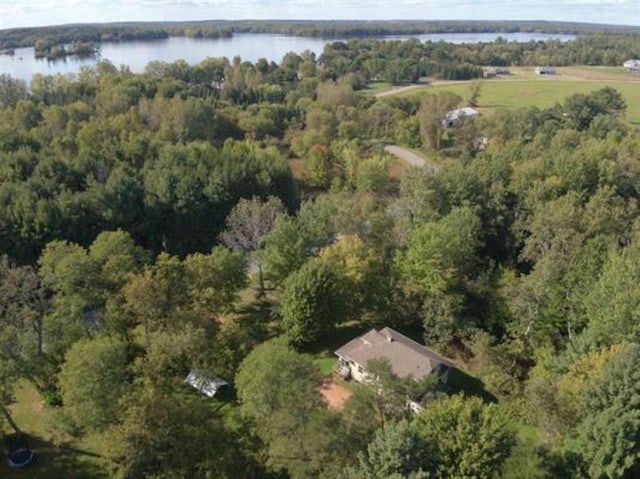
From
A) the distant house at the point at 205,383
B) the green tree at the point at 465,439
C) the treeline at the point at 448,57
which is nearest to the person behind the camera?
the green tree at the point at 465,439

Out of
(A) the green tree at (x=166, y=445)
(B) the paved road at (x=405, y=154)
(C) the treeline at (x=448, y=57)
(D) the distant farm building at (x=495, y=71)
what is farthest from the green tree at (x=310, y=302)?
(D) the distant farm building at (x=495, y=71)

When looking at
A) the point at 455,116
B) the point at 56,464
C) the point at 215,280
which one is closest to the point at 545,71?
the point at 455,116

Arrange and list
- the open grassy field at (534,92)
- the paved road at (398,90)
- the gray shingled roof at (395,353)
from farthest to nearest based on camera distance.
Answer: the paved road at (398,90) → the open grassy field at (534,92) → the gray shingled roof at (395,353)

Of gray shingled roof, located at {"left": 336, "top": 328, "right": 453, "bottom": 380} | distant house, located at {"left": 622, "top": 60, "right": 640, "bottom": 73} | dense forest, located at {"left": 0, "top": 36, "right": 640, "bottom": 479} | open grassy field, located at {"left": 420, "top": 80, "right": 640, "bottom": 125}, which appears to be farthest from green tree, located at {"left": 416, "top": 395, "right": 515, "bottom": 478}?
distant house, located at {"left": 622, "top": 60, "right": 640, "bottom": 73}

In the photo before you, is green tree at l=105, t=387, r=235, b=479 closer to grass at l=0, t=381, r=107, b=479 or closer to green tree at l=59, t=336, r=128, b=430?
green tree at l=59, t=336, r=128, b=430

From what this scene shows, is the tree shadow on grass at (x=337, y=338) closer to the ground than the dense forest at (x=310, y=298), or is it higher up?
closer to the ground

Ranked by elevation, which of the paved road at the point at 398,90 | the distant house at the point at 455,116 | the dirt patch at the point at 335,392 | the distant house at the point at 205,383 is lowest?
the dirt patch at the point at 335,392

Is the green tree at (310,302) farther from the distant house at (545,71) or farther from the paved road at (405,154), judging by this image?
the distant house at (545,71)
